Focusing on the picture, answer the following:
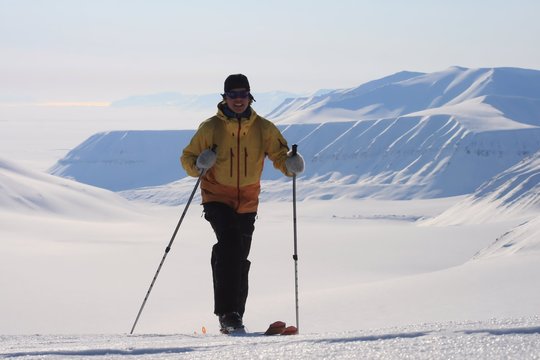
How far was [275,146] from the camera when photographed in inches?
255

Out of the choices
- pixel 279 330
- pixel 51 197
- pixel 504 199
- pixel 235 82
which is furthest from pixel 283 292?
pixel 51 197

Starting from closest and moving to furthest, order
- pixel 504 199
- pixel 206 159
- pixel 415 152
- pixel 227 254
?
pixel 206 159 < pixel 227 254 < pixel 504 199 < pixel 415 152

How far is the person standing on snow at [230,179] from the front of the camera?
6.22 m

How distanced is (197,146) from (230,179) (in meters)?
0.37

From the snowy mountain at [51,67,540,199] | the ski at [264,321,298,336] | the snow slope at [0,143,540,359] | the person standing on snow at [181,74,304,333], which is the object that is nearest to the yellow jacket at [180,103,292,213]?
the person standing on snow at [181,74,304,333]

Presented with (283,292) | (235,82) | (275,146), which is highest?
(235,82)

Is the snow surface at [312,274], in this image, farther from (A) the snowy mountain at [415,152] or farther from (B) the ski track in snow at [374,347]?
(A) the snowy mountain at [415,152]

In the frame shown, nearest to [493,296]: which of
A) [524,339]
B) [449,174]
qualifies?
[524,339]

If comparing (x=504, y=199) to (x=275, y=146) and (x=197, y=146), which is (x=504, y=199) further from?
(x=197, y=146)

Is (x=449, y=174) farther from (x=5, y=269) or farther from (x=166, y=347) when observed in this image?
(x=166, y=347)

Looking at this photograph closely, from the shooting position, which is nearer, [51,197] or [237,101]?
[237,101]

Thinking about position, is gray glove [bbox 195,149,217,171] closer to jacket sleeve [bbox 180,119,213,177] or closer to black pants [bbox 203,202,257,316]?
jacket sleeve [bbox 180,119,213,177]

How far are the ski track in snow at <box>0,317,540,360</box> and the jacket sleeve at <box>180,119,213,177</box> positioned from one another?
2323mm

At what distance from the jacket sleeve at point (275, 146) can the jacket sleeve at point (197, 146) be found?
46 cm
